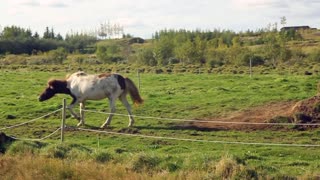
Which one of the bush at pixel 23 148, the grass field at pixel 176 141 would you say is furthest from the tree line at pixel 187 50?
the bush at pixel 23 148

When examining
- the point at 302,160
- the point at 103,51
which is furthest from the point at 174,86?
the point at 103,51

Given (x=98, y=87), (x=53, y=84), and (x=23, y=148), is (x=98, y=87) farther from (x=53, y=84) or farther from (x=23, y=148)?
(x=23, y=148)

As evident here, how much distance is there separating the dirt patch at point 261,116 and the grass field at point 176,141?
0.44 m

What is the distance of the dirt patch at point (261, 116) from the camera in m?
17.8

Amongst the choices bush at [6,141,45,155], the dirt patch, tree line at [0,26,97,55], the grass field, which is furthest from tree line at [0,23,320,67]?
bush at [6,141,45,155]

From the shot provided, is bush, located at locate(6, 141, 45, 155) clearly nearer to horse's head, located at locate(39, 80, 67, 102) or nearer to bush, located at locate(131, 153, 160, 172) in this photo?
bush, located at locate(131, 153, 160, 172)

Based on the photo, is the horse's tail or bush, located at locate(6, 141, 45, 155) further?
the horse's tail

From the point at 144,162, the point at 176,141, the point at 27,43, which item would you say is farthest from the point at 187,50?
the point at 144,162

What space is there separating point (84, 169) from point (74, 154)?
1592 mm

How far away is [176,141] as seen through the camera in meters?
16.2

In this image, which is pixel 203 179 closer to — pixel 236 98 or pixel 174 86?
pixel 236 98

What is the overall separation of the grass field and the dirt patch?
44cm

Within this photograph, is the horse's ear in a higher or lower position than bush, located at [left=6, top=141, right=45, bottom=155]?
higher

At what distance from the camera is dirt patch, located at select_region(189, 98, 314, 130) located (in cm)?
1775
